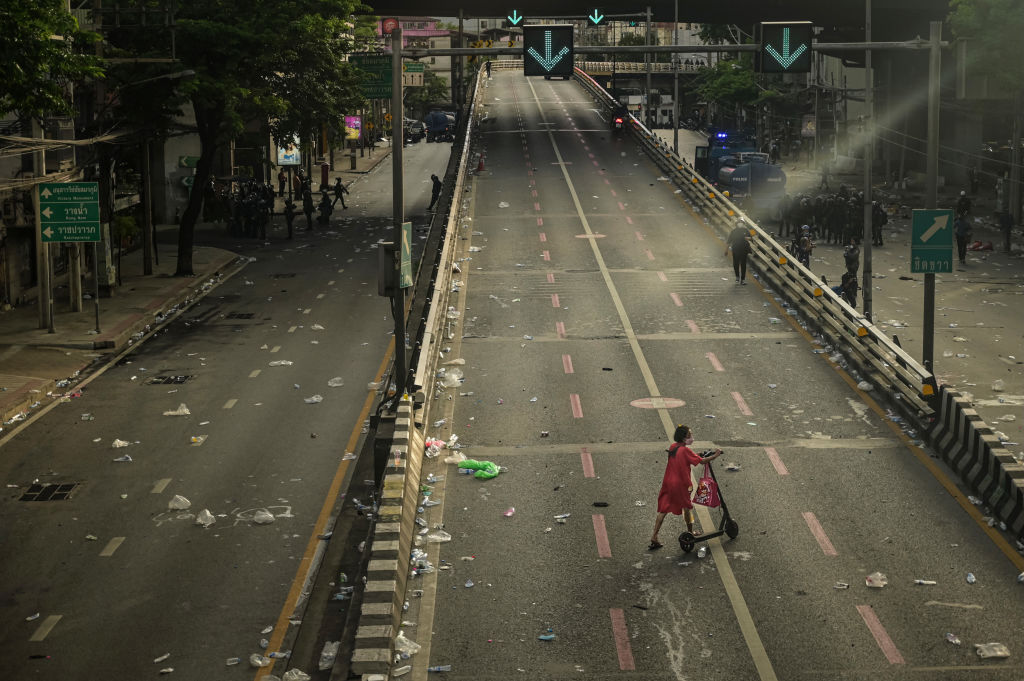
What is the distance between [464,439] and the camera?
2228 cm

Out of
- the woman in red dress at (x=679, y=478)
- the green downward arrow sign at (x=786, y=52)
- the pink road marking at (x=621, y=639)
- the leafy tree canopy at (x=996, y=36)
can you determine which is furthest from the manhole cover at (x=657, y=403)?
the leafy tree canopy at (x=996, y=36)

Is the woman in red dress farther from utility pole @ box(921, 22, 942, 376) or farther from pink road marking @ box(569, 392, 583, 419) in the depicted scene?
utility pole @ box(921, 22, 942, 376)

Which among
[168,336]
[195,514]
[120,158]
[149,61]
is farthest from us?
[120,158]

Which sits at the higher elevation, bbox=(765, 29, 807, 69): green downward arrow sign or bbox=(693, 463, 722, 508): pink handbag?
bbox=(765, 29, 807, 69): green downward arrow sign

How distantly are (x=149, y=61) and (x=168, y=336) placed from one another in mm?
8584

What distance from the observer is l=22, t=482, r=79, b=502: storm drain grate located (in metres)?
19.8

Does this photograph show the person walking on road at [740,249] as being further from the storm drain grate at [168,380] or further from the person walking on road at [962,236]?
the storm drain grate at [168,380]

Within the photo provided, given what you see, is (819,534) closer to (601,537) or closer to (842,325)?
(601,537)

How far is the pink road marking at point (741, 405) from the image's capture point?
2370cm

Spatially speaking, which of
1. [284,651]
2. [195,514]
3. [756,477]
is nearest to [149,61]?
[195,514]

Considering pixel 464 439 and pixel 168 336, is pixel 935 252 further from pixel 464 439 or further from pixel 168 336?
pixel 168 336

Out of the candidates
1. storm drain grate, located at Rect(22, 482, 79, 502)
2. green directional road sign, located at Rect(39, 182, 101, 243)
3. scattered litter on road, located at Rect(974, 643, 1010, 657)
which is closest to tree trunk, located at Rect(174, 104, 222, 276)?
green directional road sign, located at Rect(39, 182, 101, 243)

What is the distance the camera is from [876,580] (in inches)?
618

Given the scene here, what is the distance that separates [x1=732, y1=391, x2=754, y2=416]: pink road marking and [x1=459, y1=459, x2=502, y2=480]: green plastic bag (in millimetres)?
5489
